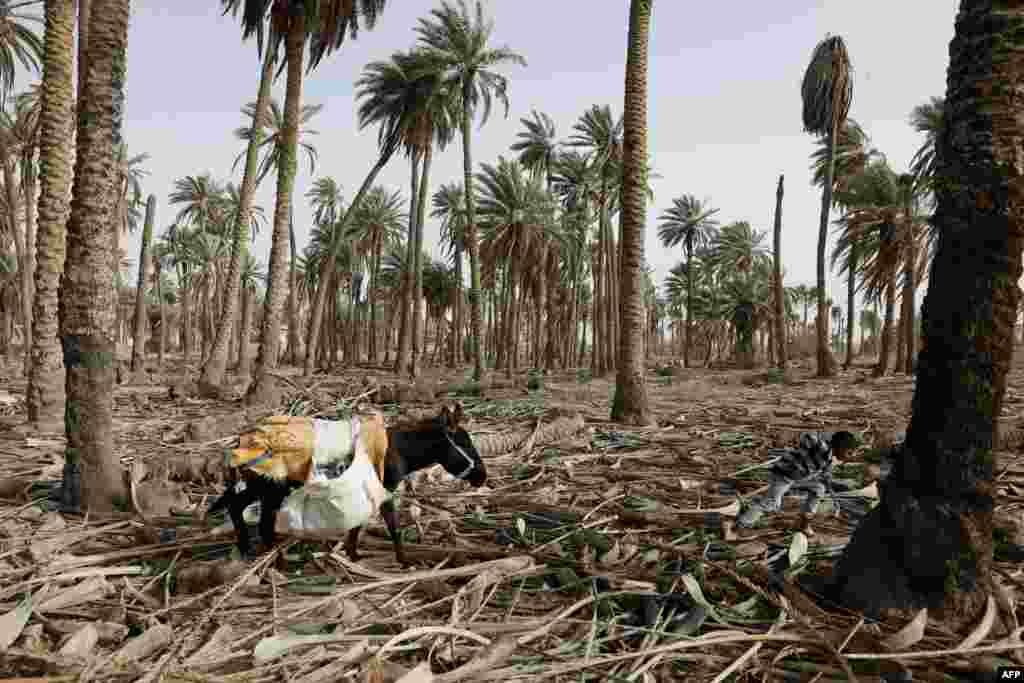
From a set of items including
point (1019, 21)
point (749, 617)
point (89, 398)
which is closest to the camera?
point (1019, 21)

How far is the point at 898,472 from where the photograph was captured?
9.94 feet

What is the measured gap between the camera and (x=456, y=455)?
12.0ft

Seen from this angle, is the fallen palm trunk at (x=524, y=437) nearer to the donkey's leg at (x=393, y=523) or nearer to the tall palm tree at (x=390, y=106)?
the donkey's leg at (x=393, y=523)

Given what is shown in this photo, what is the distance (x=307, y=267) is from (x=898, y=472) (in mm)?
47958

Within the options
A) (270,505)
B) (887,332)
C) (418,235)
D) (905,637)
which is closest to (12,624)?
(270,505)

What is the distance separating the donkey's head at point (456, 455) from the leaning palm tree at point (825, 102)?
21.4 metres

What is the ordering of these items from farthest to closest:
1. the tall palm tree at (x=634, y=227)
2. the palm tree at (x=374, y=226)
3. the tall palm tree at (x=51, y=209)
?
1. the palm tree at (x=374, y=226)
2. the tall palm tree at (x=634, y=227)
3. the tall palm tree at (x=51, y=209)

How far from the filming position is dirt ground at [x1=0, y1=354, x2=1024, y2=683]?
8.41 feet

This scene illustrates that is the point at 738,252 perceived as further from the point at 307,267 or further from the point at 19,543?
the point at 19,543

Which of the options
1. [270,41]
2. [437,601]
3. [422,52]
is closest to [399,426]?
[437,601]

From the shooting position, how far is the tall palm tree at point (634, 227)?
945cm

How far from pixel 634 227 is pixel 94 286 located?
719cm

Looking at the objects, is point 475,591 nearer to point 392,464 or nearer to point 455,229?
point 392,464

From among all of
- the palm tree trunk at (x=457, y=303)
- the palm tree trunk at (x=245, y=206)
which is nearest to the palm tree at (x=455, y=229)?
the palm tree trunk at (x=457, y=303)
